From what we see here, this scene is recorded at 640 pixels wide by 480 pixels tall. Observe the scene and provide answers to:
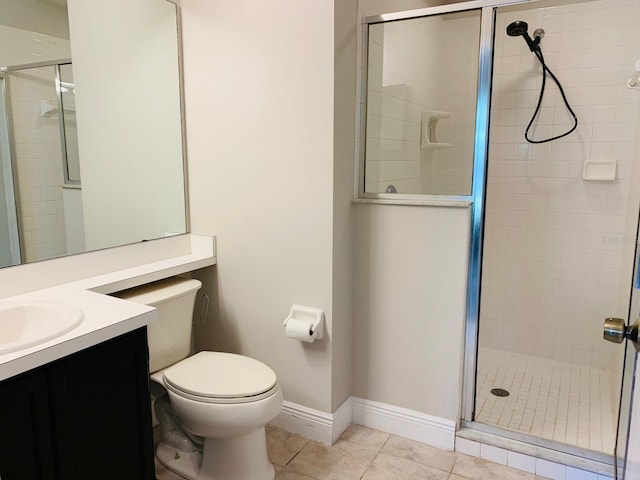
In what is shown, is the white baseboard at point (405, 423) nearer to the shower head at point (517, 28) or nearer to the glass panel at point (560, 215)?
the glass panel at point (560, 215)

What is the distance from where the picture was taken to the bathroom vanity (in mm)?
1229

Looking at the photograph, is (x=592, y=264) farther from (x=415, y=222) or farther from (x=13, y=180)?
(x=13, y=180)

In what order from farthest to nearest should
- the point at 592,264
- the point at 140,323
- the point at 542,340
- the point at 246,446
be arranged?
the point at 542,340, the point at 592,264, the point at 246,446, the point at 140,323

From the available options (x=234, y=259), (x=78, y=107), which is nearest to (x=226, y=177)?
(x=234, y=259)

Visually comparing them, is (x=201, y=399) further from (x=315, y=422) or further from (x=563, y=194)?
→ (x=563, y=194)

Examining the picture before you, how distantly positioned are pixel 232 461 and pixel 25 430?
32.9 inches

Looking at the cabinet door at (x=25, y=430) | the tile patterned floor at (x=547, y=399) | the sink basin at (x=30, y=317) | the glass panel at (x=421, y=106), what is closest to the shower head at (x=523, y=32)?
the glass panel at (x=421, y=106)

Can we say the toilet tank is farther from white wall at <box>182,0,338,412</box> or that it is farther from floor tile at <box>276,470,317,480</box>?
floor tile at <box>276,470,317,480</box>

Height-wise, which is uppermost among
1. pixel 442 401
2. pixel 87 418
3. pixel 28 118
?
pixel 28 118

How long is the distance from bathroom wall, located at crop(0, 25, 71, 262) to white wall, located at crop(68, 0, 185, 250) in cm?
11

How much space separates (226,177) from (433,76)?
1130mm

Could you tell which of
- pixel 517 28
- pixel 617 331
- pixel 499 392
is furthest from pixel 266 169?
pixel 499 392

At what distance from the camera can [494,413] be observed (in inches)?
94.3

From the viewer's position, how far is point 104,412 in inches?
57.6
